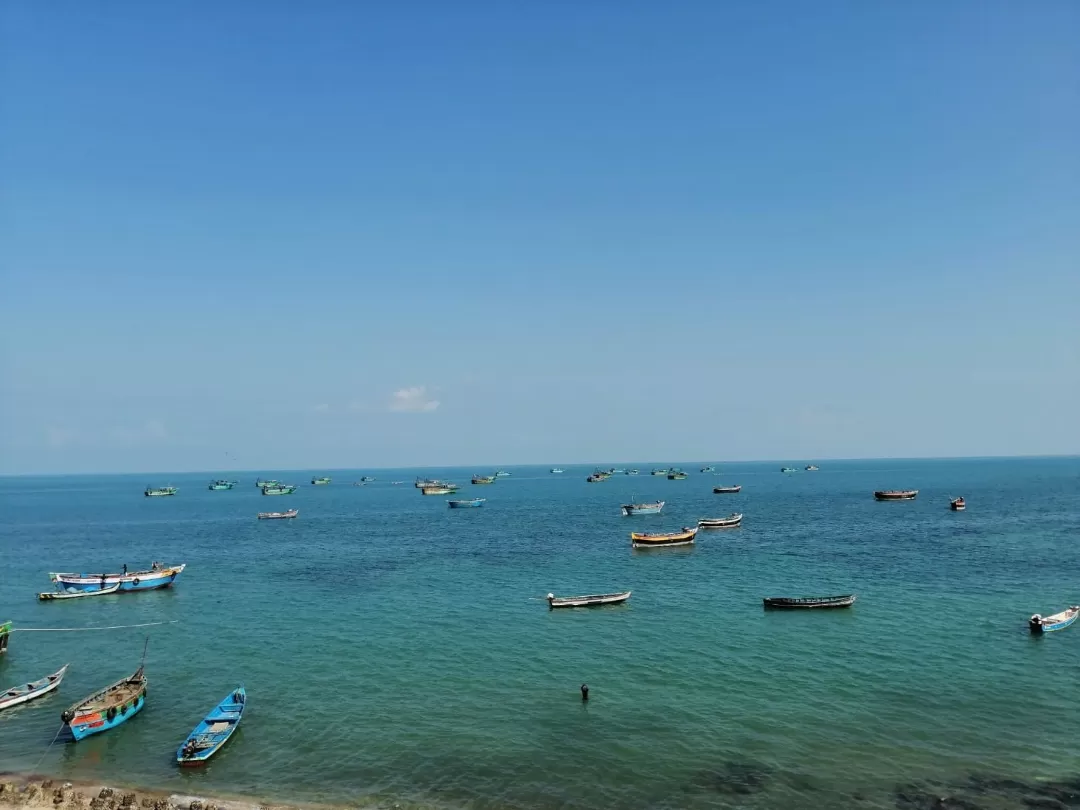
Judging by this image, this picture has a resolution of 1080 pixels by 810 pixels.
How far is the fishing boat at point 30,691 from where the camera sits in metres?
38.2

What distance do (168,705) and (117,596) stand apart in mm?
39002


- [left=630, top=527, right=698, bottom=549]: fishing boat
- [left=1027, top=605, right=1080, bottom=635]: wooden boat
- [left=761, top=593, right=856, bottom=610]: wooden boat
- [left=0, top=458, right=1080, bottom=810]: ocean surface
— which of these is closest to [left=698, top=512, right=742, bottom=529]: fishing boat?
[left=630, top=527, right=698, bottom=549]: fishing boat

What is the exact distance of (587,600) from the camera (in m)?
59.0

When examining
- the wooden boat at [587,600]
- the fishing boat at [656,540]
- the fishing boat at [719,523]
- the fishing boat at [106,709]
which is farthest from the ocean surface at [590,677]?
the fishing boat at [719,523]

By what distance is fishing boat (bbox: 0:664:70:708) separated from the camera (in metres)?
38.2

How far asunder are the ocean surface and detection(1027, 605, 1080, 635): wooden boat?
2.27ft

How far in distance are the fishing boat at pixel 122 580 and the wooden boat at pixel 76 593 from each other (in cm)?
28

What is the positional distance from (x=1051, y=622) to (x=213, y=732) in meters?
54.5

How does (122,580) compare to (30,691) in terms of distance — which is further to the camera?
(122,580)

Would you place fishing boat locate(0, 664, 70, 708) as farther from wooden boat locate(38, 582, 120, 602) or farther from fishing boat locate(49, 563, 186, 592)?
fishing boat locate(49, 563, 186, 592)

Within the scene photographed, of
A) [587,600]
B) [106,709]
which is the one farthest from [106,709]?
[587,600]

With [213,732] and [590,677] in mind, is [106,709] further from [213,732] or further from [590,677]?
[590,677]

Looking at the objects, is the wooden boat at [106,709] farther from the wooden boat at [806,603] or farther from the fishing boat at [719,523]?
the fishing boat at [719,523]

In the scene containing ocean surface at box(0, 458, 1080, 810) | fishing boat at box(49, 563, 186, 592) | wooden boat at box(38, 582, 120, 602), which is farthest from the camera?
fishing boat at box(49, 563, 186, 592)
